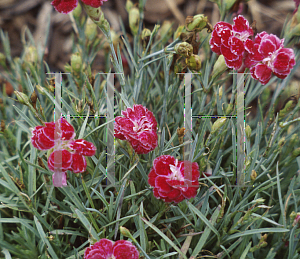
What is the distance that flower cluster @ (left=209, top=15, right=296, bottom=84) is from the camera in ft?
1.77

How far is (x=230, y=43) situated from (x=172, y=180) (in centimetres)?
28

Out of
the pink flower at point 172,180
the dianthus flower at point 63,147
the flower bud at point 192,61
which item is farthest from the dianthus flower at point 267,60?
the dianthus flower at point 63,147

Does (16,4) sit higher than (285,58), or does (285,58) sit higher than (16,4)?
(16,4)

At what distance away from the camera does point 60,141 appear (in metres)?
0.48

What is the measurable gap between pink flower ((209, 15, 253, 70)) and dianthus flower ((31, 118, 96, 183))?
0.31 meters

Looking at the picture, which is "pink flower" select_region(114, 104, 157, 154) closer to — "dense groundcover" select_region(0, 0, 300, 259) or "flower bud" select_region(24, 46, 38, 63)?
"dense groundcover" select_region(0, 0, 300, 259)

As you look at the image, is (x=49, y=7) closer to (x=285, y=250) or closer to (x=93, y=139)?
(x=93, y=139)

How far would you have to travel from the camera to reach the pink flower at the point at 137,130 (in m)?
0.49

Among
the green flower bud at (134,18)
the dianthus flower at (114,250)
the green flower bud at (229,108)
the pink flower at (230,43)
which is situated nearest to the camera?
the dianthus flower at (114,250)

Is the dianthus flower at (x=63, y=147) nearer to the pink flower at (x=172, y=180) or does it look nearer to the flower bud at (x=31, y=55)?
the pink flower at (x=172, y=180)

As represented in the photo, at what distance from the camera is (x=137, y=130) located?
0.50 m

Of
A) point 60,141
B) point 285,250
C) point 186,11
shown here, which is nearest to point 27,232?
point 60,141

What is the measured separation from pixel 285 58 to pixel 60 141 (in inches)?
Result: 18.9

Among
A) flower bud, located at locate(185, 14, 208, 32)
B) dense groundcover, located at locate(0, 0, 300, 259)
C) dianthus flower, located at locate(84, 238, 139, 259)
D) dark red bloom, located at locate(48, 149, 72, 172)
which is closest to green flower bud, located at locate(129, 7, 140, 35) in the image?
dense groundcover, located at locate(0, 0, 300, 259)
